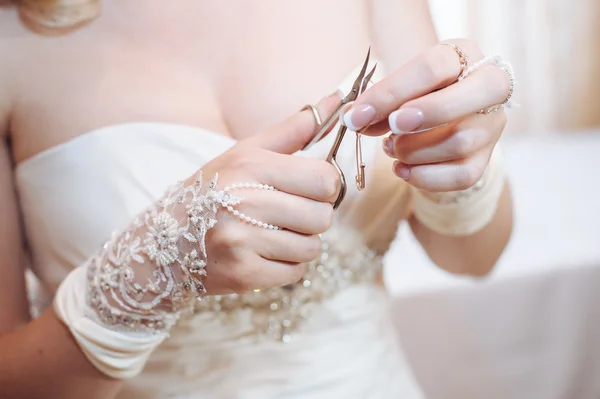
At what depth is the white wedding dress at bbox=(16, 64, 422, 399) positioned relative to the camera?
668mm

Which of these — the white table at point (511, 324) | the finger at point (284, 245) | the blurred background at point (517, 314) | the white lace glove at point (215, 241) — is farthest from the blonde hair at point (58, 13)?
the white table at point (511, 324)

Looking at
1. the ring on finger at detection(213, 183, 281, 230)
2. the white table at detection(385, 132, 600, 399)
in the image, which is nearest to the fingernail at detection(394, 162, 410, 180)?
the ring on finger at detection(213, 183, 281, 230)

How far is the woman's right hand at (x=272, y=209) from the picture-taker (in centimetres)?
48

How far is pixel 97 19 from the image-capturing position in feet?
2.26

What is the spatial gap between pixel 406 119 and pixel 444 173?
0.08 metres

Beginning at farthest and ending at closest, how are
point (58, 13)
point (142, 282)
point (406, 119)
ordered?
point (58, 13), point (142, 282), point (406, 119)

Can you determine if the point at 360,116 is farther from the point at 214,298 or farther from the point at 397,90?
the point at 214,298

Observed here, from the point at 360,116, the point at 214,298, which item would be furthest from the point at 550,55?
the point at 360,116

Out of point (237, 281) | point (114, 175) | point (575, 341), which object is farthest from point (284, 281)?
point (575, 341)

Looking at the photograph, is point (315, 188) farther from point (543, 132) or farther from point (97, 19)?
point (543, 132)

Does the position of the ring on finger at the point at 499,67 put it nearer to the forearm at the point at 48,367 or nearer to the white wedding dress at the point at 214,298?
the white wedding dress at the point at 214,298

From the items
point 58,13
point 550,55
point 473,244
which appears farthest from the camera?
point 550,55

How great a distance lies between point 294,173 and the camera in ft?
1.57

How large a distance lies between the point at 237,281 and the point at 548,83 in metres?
2.25
